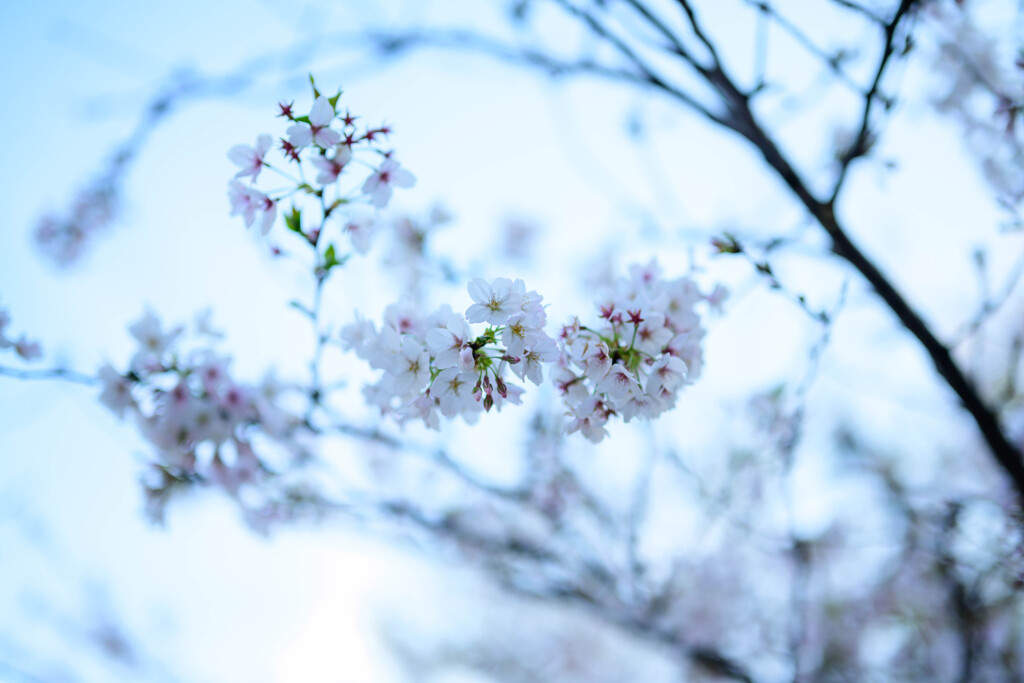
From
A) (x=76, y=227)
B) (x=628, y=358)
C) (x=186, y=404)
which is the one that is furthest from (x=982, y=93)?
(x=76, y=227)

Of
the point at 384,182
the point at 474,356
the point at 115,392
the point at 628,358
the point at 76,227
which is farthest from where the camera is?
the point at 76,227

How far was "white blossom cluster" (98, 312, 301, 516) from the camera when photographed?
195cm

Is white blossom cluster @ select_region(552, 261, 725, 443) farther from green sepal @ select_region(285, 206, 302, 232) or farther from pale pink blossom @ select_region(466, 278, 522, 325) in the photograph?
green sepal @ select_region(285, 206, 302, 232)

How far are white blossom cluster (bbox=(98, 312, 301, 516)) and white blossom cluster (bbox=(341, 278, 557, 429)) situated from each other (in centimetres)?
85

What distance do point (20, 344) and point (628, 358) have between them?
2.20 meters

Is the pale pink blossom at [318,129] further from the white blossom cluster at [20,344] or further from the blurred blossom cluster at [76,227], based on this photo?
the blurred blossom cluster at [76,227]

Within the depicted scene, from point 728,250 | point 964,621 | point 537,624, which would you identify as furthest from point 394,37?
point 537,624

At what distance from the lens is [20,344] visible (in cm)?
213

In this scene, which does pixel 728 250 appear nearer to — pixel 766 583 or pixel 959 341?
pixel 959 341

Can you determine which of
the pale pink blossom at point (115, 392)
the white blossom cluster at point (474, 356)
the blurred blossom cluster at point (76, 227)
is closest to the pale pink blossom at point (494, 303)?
the white blossom cluster at point (474, 356)

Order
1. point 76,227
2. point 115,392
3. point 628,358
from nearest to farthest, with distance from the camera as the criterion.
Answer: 1. point 628,358
2. point 115,392
3. point 76,227

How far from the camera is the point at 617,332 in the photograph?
5.03ft

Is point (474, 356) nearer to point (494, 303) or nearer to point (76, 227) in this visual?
point (494, 303)

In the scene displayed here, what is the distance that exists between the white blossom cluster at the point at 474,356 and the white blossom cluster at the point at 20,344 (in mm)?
1555
